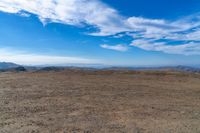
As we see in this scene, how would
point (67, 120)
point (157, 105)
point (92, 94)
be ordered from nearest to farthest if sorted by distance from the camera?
point (67, 120) < point (157, 105) < point (92, 94)

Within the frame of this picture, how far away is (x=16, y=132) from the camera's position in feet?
24.1

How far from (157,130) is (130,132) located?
1001 millimetres

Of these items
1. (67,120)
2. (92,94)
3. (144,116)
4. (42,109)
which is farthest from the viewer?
(92,94)

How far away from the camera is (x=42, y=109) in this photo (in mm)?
10383

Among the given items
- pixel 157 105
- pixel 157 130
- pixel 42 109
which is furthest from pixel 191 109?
pixel 42 109

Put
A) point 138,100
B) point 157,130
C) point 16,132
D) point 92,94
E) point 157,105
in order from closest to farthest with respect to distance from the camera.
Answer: point 16,132, point 157,130, point 157,105, point 138,100, point 92,94

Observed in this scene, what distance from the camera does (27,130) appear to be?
24.9ft

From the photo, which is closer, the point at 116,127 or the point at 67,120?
the point at 116,127

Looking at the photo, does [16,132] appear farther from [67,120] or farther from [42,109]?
[42,109]

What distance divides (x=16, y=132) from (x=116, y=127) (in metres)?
3.43

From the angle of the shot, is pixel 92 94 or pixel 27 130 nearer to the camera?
pixel 27 130

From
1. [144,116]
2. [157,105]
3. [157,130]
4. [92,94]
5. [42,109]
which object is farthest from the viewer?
[92,94]

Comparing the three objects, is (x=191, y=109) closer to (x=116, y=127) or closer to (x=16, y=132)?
(x=116, y=127)

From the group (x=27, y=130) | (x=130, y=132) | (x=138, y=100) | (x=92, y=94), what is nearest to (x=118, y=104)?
(x=138, y=100)
